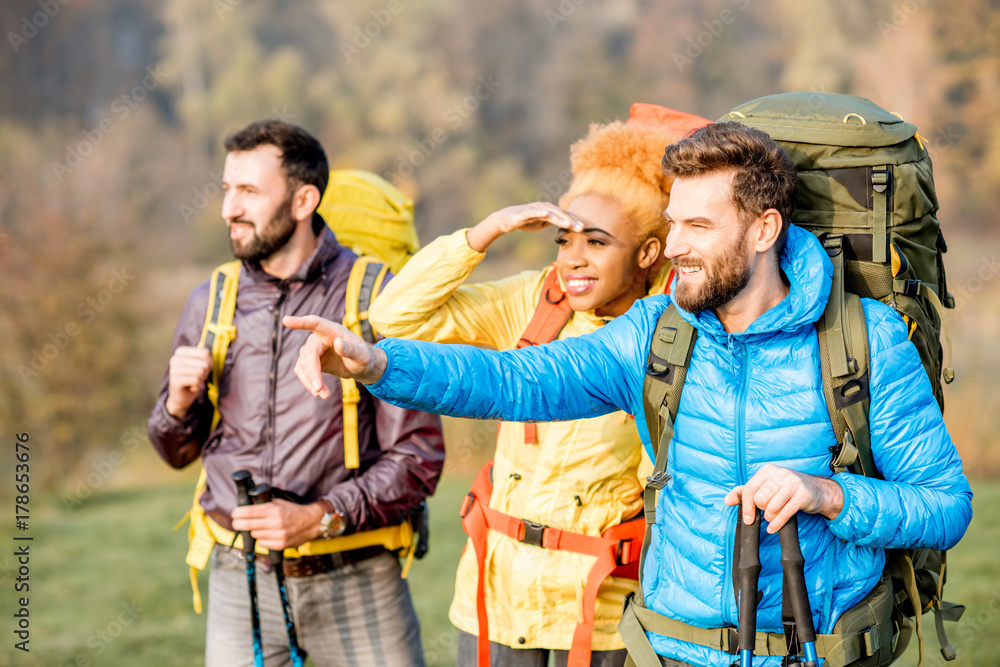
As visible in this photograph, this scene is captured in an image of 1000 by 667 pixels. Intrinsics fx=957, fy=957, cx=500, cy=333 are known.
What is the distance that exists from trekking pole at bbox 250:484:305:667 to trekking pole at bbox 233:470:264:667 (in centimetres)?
3

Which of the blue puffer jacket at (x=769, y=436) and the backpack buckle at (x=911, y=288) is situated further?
the backpack buckle at (x=911, y=288)

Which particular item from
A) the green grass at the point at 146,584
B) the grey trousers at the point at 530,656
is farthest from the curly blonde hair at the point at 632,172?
the green grass at the point at 146,584

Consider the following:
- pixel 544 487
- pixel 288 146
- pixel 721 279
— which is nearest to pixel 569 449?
pixel 544 487

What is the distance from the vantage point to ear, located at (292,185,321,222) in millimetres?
3692

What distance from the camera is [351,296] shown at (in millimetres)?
3525

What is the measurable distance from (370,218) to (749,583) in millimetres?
2503

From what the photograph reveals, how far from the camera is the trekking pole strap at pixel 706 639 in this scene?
7.47ft

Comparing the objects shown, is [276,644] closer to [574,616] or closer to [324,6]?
[574,616]

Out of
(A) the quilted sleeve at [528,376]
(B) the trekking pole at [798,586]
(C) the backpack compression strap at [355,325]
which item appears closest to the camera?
(B) the trekking pole at [798,586]

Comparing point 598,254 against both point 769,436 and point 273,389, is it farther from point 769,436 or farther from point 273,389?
point 273,389

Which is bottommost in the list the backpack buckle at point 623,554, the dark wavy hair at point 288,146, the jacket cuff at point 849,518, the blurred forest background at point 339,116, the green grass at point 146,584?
the green grass at point 146,584

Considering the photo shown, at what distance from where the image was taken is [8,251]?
12.8m

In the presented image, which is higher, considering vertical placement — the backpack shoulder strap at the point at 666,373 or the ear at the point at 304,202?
the ear at the point at 304,202

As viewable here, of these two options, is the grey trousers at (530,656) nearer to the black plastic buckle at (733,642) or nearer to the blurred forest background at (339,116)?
the black plastic buckle at (733,642)
